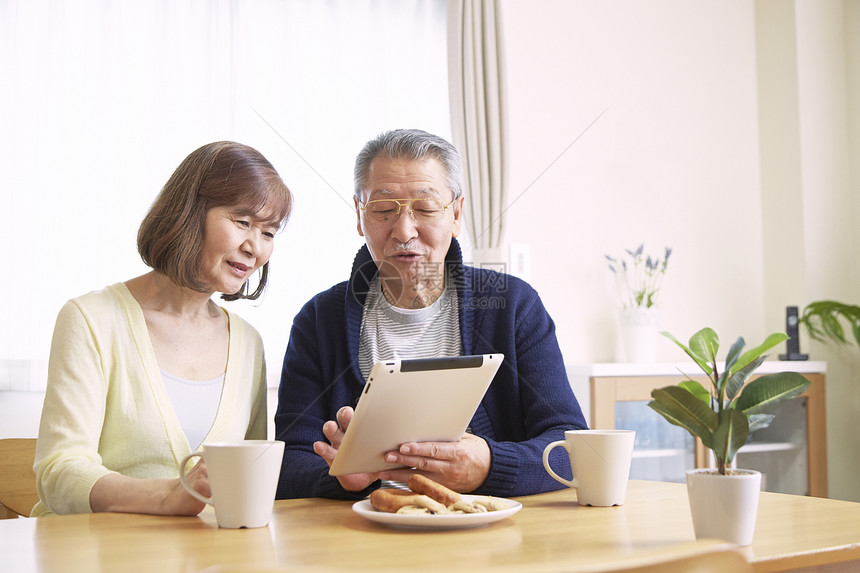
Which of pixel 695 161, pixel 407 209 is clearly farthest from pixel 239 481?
pixel 695 161

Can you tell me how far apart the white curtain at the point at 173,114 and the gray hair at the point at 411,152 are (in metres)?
0.85

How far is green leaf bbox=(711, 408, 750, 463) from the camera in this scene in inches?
33.2

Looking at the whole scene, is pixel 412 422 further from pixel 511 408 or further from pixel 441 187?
pixel 441 187

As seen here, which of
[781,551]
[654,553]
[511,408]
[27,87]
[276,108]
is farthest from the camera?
[276,108]

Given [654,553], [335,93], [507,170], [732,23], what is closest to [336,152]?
[335,93]

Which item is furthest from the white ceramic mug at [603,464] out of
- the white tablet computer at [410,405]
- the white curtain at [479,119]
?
the white curtain at [479,119]

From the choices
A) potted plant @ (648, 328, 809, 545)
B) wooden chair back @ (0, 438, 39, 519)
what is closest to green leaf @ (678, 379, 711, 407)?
potted plant @ (648, 328, 809, 545)

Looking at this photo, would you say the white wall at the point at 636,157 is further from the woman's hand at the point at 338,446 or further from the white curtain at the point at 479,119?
the woman's hand at the point at 338,446

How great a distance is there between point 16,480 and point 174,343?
57cm

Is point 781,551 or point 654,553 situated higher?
point 654,553

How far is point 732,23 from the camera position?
4.02m

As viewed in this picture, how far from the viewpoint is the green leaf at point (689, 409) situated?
2.80ft

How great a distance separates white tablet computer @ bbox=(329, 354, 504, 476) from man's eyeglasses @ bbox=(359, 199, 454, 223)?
0.53 m

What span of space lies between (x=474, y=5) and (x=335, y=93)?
0.73 metres
